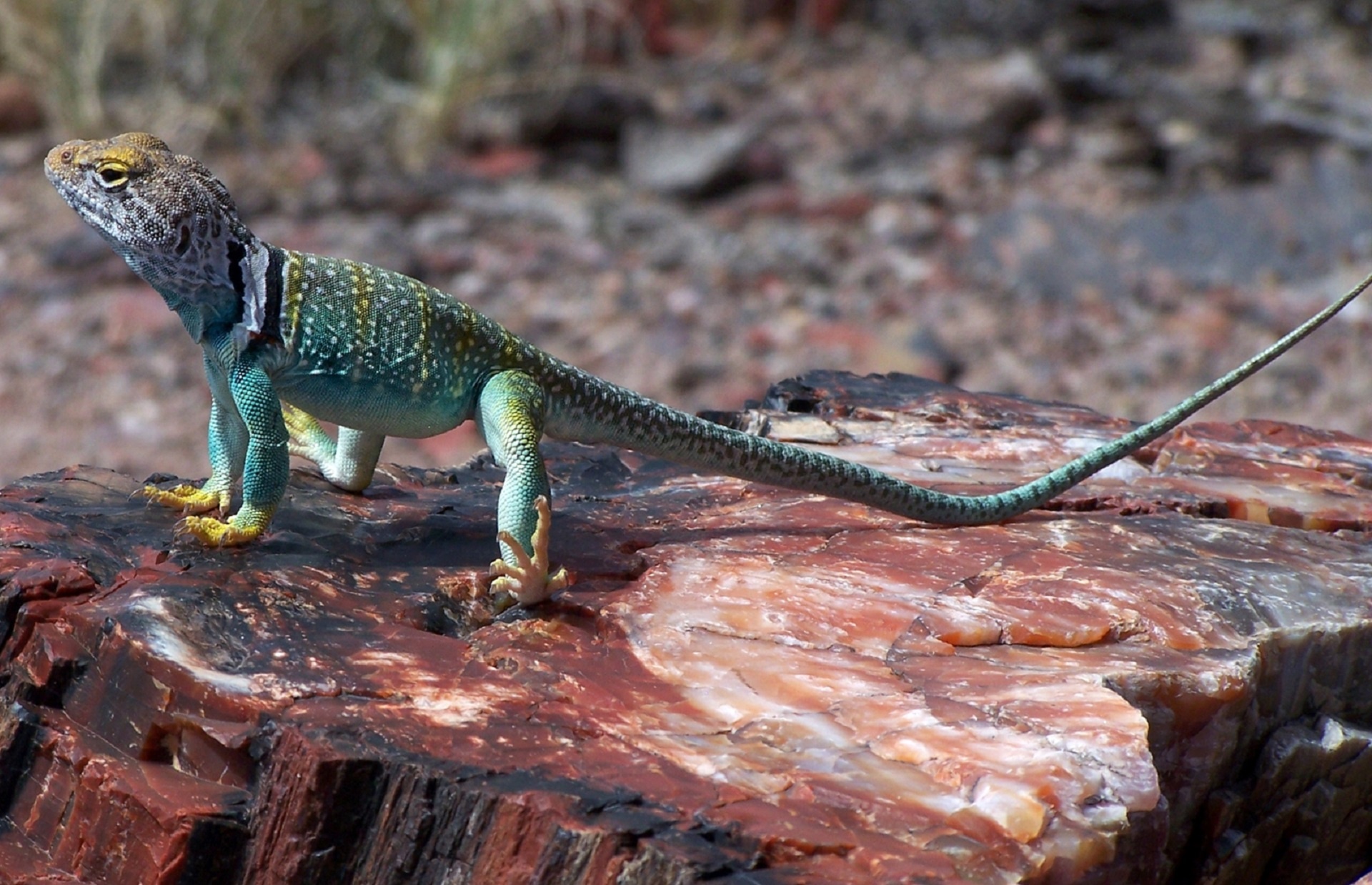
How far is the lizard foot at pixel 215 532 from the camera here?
3623mm

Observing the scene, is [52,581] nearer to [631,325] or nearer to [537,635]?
[537,635]

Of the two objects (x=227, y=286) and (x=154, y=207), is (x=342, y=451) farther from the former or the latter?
(x=154, y=207)

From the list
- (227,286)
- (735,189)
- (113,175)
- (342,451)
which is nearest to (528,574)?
(342,451)

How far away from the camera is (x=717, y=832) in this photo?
2648 millimetres

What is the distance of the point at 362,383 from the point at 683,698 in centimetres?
142

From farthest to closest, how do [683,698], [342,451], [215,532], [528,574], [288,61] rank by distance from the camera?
[288,61] → [342,451] → [215,532] → [528,574] → [683,698]

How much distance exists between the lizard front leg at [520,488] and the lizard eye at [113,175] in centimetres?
113

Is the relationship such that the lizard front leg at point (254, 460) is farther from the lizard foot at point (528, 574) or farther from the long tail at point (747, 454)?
the long tail at point (747, 454)

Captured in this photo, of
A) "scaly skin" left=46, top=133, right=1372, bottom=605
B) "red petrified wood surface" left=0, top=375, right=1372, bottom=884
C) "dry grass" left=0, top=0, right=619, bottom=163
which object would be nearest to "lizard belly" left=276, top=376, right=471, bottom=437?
"scaly skin" left=46, top=133, right=1372, bottom=605

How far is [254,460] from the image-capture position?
372 centimetres

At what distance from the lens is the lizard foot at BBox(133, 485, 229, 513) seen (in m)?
3.97

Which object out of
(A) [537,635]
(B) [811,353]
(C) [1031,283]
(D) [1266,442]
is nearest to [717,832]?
(A) [537,635]

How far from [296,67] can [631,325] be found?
4.89 m

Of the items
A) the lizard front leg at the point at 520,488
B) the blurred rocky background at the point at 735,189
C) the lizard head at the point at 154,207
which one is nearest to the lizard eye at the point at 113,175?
the lizard head at the point at 154,207
